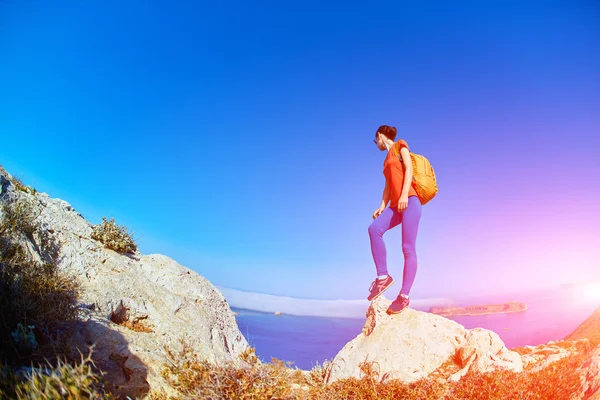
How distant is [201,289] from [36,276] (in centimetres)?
552

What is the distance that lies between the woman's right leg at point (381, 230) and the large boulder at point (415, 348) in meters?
1.36

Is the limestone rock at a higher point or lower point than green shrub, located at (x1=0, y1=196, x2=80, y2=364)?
lower

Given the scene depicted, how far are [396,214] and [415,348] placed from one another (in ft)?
8.27

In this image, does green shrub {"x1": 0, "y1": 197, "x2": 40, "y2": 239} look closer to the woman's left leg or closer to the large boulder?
the large boulder

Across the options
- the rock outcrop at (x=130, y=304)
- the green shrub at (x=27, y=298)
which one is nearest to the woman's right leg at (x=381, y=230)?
the rock outcrop at (x=130, y=304)

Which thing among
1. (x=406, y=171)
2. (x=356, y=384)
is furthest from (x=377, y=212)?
(x=356, y=384)

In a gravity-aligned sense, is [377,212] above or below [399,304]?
above

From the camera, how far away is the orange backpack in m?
6.67

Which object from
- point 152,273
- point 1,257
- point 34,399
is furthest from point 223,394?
point 152,273

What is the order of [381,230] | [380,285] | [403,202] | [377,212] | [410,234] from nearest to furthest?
[403,202]
[410,234]
[381,230]
[380,285]
[377,212]

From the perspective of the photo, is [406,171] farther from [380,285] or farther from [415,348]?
[415,348]

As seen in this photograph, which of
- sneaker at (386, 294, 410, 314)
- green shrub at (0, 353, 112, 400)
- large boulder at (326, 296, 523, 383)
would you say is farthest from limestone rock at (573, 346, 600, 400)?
green shrub at (0, 353, 112, 400)

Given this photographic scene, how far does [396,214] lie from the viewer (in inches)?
271

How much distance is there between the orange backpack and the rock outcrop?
4.50m
